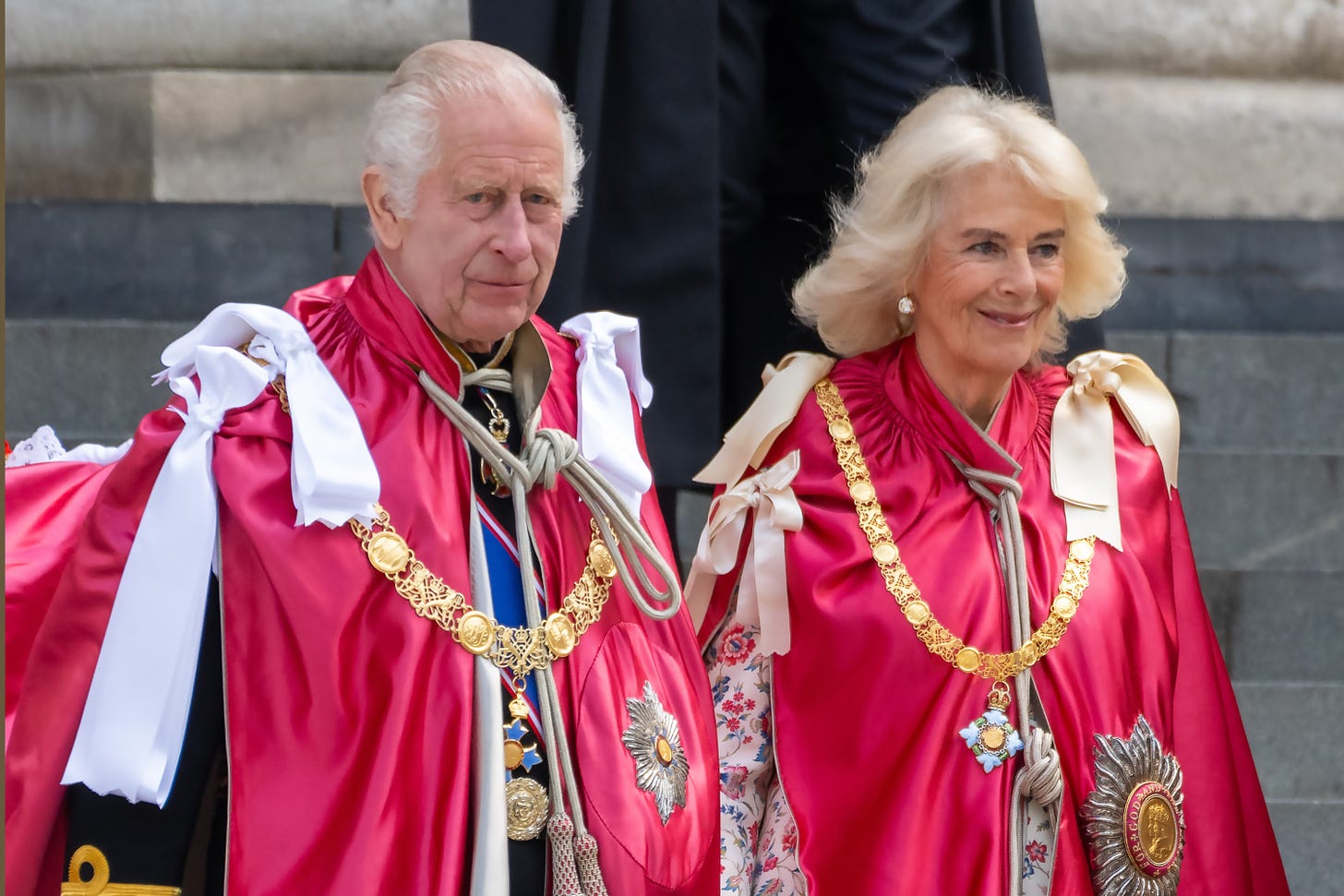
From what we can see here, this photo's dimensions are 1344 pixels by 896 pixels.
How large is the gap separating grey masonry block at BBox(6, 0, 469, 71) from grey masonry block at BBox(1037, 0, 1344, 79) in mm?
1691

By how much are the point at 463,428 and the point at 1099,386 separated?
1.14 metres

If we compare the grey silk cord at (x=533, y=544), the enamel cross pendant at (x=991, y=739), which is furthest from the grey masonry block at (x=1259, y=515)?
the grey silk cord at (x=533, y=544)

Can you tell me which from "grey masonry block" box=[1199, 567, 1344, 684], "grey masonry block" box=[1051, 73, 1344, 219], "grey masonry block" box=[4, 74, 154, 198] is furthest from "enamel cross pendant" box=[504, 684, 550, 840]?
"grey masonry block" box=[1051, 73, 1344, 219]

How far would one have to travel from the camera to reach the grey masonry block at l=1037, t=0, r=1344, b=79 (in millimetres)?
5039

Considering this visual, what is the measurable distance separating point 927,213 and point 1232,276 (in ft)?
7.06

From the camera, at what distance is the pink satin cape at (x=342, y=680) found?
199cm

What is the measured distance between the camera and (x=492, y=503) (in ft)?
7.41

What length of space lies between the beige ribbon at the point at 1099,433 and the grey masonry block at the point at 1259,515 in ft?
3.16

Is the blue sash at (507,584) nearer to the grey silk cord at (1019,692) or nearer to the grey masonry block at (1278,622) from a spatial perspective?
the grey silk cord at (1019,692)

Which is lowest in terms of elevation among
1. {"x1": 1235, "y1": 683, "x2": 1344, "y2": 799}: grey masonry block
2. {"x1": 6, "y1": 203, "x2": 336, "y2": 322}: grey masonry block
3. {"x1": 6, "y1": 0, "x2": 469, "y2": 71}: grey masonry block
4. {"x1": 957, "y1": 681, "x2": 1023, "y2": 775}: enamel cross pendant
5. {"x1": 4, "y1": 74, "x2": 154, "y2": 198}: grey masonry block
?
{"x1": 957, "y1": 681, "x2": 1023, "y2": 775}: enamel cross pendant

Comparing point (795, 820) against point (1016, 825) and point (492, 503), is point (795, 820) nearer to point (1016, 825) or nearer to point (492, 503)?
point (1016, 825)

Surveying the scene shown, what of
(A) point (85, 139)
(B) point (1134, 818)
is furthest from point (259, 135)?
(B) point (1134, 818)

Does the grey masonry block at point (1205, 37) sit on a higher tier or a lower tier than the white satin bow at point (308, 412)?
A: higher

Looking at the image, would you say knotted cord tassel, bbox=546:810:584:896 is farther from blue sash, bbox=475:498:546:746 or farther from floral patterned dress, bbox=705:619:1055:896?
floral patterned dress, bbox=705:619:1055:896
